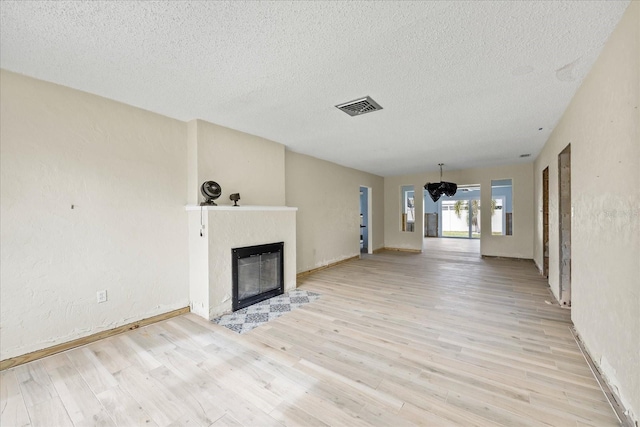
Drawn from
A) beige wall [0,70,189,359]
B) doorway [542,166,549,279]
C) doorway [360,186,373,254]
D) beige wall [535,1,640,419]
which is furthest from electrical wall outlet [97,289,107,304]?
doorway [542,166,549,279]

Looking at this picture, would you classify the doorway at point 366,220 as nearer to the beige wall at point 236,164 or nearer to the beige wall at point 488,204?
the beige wall at point 488,204

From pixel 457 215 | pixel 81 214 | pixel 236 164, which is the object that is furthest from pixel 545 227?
pixel 457 215

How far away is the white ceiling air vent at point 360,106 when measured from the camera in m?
2.60

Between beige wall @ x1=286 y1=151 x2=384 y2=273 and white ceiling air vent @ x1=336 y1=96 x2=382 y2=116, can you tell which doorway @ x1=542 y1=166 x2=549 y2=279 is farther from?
beige wall @ x1=286 y1=151 x2=384 y2=273

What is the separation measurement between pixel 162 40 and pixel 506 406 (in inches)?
128

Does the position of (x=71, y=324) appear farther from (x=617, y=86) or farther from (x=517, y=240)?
(x=517, y=240)

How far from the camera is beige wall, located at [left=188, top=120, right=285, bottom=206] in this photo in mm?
3148

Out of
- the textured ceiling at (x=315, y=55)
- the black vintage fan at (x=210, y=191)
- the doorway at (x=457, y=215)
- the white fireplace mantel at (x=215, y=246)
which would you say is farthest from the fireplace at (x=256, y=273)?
the doorway at (x=457, y=215)

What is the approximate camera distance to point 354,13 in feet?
4.79

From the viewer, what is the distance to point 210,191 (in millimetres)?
3049

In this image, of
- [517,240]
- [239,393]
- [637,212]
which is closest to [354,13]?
[637,212]

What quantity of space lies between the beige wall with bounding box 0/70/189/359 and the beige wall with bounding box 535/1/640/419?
12.7 ft

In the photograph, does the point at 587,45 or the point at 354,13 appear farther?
the point at 587,45

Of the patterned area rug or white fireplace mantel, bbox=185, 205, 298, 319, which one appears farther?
white fireplace mantel, bbox=185, 205, 298, 319
